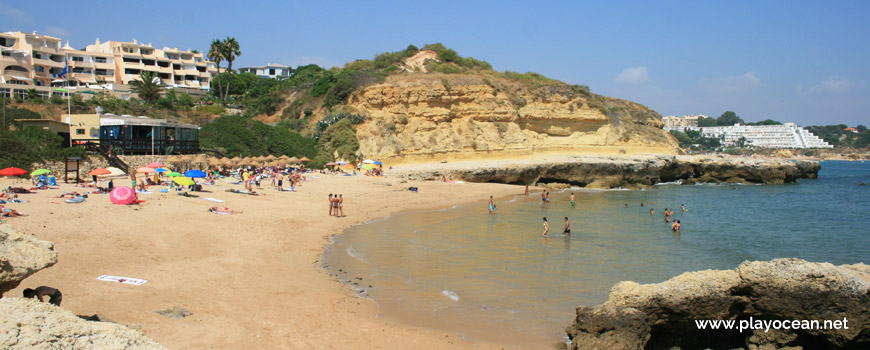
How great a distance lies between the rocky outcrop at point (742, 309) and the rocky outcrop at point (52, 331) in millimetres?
5730

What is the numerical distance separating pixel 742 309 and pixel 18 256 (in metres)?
7.86

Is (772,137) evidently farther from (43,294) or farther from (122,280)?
(43,294)

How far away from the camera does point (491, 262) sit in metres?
14.4

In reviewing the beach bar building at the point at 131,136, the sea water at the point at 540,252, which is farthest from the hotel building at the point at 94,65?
the sea water at the point at 540,252

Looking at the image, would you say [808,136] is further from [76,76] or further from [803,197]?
[76,76]

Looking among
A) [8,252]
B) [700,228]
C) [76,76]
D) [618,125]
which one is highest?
[76,76]

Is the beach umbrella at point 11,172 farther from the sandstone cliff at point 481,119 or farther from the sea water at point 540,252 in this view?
the sandstone cliff at point 481,119

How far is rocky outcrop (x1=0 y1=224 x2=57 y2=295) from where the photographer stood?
4.39 meters

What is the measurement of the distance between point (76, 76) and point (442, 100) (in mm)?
43207

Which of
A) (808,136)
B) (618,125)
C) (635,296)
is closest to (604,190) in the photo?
(618,125)

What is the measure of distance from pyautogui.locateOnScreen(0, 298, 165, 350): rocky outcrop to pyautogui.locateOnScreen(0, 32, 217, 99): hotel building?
4515 cm

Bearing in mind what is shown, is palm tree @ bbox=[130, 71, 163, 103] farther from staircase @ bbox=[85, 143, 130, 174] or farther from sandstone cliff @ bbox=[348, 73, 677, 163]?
staircase @ bbox=[85, 143, 130, 174]

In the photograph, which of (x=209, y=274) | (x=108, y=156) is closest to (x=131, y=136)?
(x=108, y=156)

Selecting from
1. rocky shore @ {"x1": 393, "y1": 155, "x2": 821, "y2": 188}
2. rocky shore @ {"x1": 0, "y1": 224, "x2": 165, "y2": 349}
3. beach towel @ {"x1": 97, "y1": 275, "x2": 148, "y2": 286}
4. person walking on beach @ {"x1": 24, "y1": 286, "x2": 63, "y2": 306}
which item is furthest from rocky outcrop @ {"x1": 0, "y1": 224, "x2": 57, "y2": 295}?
rocky shore @ {"x1": 393, "y1": 155, "x2": 821, "y2": 188}
